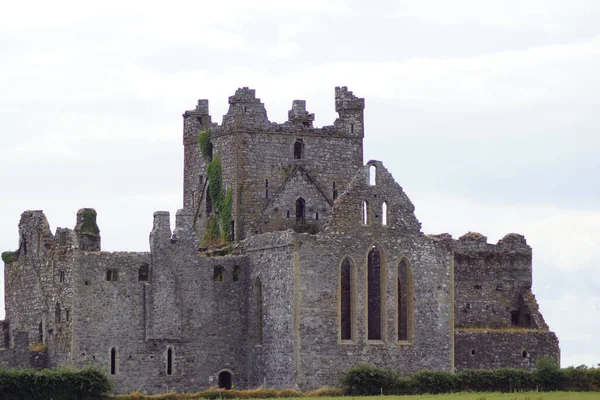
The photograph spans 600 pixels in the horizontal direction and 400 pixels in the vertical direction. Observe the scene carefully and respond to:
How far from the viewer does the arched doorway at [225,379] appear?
3629 inches

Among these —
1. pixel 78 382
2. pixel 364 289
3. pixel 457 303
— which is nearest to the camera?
pixel 78 382

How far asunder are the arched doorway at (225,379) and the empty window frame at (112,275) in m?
6.32

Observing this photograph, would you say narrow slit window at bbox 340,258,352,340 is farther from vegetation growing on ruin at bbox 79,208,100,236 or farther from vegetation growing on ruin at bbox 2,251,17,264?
vegetation growing on ruin at bbox 2,251,17,264

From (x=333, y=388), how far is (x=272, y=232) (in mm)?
8321

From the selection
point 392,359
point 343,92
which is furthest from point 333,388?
point 343,92

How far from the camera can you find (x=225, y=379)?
303 ft

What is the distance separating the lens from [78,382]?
276 ft

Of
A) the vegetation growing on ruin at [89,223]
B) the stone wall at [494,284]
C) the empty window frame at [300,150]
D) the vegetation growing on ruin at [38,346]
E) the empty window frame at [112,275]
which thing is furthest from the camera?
the stone wall at [494,284]

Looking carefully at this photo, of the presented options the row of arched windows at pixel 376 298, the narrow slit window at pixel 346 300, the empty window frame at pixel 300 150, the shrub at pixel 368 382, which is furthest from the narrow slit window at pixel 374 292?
the empty window frame at pixel 300 150

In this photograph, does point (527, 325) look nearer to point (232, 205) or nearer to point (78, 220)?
point (232, 205)

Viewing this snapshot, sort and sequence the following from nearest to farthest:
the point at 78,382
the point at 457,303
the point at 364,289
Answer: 1. the point at 78,382
2. the point at 364,289
3. the point at 457,303

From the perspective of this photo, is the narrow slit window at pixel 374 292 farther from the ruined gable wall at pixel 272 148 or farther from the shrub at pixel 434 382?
the ruined gable wall at pixel 272 148

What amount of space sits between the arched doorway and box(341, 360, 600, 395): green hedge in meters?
6.69

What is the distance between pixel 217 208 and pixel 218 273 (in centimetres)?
522
